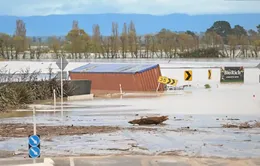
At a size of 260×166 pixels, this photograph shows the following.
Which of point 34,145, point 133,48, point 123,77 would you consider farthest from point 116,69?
point 133,48

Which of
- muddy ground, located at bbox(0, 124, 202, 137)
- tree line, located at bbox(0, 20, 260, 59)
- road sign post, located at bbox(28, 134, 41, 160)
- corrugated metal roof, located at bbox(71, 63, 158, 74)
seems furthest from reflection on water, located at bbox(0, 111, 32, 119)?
tree line, located at bbox(0, 20, 260, 59)

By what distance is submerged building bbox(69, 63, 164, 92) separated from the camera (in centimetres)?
4938

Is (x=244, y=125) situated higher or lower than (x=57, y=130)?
lower

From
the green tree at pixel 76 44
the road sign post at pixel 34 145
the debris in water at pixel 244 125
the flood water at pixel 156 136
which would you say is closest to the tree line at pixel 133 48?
the green tree at pixel 76 44

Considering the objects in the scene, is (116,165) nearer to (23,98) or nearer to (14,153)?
(14,153)

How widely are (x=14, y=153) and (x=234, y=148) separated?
17.9ft

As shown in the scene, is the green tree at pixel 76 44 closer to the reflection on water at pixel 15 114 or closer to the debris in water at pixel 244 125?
the reflection on water at pixel 15 114

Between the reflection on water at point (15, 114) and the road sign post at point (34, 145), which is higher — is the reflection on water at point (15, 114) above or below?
below

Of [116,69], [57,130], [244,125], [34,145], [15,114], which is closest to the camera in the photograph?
[34,145]

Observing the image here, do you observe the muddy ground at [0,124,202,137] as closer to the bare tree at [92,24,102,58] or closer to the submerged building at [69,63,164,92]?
the submerged building at [69,63,164,92]

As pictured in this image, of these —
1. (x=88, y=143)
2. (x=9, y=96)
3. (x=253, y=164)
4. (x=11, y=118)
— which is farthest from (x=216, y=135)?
(x=9, y=96)

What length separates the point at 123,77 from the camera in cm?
4997

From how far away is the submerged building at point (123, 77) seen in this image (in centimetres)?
4938

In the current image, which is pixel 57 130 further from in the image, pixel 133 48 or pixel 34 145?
pixel 133 48
